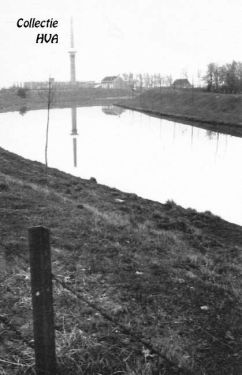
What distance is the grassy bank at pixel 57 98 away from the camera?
9356cm

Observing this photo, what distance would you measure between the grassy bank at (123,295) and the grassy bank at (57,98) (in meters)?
69.7

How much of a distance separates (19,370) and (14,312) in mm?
1232

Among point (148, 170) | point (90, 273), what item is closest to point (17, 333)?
point (90, 273)

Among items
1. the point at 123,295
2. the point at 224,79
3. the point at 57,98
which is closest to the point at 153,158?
the point at 123,295

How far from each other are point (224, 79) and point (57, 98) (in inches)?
1963

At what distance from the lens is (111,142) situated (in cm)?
3800

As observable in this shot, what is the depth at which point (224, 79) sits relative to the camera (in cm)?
8212

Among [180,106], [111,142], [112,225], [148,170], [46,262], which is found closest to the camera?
[46,262]

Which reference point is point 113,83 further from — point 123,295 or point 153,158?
point 123,295

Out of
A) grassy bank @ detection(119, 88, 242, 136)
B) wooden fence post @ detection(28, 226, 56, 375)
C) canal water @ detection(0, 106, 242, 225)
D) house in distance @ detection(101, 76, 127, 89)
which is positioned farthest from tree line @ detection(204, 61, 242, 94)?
house in distance @ detection(101, 76, 127, 89)

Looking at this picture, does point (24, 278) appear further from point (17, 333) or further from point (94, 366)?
point (94, 366)

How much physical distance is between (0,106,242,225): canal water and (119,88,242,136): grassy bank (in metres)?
4.86

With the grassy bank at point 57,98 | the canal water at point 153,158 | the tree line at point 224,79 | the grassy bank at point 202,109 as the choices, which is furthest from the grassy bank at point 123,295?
Answer: the grassy bank at point 57,98

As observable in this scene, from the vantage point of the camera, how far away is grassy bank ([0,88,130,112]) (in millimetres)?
93562
